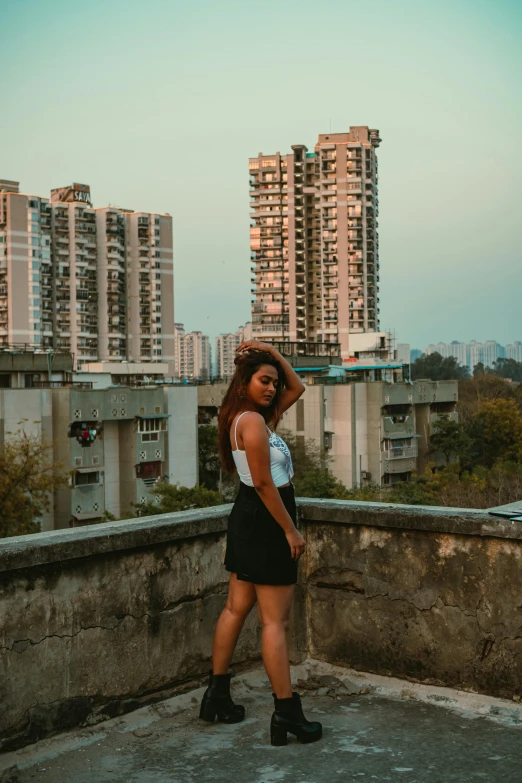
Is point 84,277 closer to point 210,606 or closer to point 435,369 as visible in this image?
point 435,369

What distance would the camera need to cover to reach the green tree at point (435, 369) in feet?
448

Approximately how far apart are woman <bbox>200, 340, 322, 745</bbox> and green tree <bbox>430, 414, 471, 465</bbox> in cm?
5644

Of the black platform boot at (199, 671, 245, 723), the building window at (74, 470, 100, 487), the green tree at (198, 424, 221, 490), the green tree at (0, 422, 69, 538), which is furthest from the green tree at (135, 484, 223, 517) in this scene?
the black platform boot at (199, 671, 245, 723)

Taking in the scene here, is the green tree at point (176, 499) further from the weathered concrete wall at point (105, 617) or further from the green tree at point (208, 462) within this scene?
the weathered concrete wall at point (105, 617)

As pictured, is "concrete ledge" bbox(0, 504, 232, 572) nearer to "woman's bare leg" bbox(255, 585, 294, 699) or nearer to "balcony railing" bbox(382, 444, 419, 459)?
"woman's bare leg" bbox(255, 585, 294, 699)

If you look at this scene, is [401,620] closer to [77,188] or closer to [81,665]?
[81,665]

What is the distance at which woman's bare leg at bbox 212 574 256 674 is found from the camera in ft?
12.3

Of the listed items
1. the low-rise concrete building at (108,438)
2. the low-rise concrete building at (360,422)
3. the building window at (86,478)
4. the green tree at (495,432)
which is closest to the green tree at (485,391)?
the green tree at (495,432)

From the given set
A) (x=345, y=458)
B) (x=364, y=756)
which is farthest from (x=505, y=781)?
Result: (x=345, y=458)

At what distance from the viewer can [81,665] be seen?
366 centimetres

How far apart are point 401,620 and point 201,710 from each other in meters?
1.03

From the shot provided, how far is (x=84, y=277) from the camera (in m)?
95.1

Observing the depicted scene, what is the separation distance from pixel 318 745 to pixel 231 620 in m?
0.61

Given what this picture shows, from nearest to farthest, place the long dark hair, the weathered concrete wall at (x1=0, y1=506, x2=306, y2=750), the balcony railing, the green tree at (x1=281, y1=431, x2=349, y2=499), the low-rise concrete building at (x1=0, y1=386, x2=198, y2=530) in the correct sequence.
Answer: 1. the weathered concrete wall at (x1=0, y1=506, x2=306, y2=750)
2. the long dark hair
3. the low-rise concrete building at (x1=0, y1=386, x2=198, y2=530)
4. the green tree at (x1=281, y1=431, x2=349, y2=499)
5. the balcony railing
